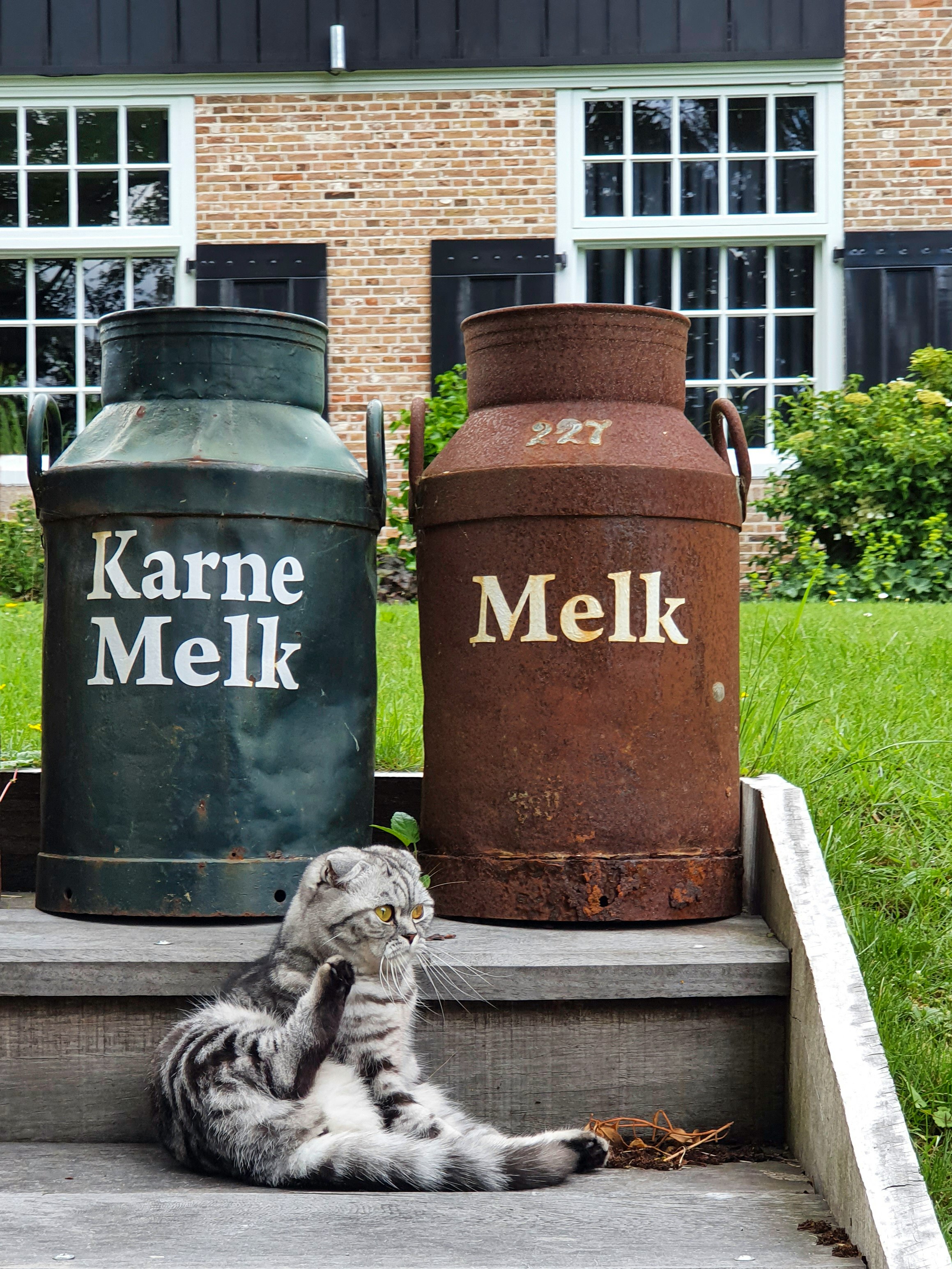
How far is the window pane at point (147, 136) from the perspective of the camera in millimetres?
8875

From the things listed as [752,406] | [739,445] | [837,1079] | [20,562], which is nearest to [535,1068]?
[837,1079]

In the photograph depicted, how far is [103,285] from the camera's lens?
30.1 ft

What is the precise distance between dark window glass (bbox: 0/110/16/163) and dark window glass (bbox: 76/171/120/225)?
48cm

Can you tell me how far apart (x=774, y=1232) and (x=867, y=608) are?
4788 mm

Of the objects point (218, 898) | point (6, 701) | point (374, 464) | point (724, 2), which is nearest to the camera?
point (218, 898)

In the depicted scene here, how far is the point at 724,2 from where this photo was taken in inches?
332

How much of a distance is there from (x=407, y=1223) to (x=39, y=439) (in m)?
1.68

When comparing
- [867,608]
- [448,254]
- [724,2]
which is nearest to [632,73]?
[724,2]

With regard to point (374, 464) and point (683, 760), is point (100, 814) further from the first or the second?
point (683, 760)

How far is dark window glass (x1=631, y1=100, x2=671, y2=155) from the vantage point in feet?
29.0

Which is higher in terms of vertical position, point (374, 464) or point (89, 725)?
point (374, 464)

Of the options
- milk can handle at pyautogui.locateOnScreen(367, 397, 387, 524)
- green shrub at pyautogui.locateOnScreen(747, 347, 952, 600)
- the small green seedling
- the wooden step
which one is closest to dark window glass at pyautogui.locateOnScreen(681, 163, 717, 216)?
green shrub at pyautogui.locateOnScreen(747, 347, 952, 600)

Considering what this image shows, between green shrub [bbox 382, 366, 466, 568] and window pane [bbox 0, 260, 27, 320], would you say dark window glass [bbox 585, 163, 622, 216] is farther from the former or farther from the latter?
window pane [bbox 0, 260, 27, 320]

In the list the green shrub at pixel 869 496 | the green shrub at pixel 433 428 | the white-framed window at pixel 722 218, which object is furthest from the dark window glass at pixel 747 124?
the green shrub at pixel 433 428
